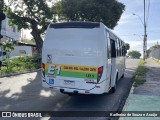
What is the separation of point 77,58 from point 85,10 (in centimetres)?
2675

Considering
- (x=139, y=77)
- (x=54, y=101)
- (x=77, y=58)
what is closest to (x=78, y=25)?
(x=77, y=58)

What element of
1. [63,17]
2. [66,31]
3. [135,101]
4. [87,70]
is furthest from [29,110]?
[63,17]

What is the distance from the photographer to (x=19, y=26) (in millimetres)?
33969

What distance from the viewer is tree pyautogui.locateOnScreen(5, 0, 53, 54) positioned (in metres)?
32.8

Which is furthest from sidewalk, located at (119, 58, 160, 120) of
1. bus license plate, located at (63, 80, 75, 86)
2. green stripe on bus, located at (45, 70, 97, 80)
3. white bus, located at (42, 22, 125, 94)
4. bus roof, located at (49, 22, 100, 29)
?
bus roof, located at (49, 22, 100, 29)

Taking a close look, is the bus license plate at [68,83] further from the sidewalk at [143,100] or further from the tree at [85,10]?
the tree at [85,10]

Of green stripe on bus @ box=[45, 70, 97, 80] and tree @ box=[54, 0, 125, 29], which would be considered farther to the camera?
tree @ box=[54, 0, 125, 29]

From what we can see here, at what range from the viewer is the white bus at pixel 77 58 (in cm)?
880

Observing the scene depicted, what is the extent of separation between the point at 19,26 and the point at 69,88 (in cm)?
2653

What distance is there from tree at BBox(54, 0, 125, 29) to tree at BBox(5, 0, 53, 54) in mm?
2109

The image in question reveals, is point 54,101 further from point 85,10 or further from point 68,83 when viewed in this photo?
point 85,10

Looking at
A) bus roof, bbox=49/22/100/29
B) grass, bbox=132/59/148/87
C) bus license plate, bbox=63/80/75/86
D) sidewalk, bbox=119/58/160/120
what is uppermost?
bus roof, bbox=49/22/100/29

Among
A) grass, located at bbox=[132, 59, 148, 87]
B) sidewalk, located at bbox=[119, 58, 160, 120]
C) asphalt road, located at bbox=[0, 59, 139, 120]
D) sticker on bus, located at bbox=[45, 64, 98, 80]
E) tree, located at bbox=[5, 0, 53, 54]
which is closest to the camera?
sidewalk, located at bbox=[119, 58, 160, 120]

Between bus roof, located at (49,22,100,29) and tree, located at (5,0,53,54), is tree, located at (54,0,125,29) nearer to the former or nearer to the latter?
tree, located at (5,0,53,54)
